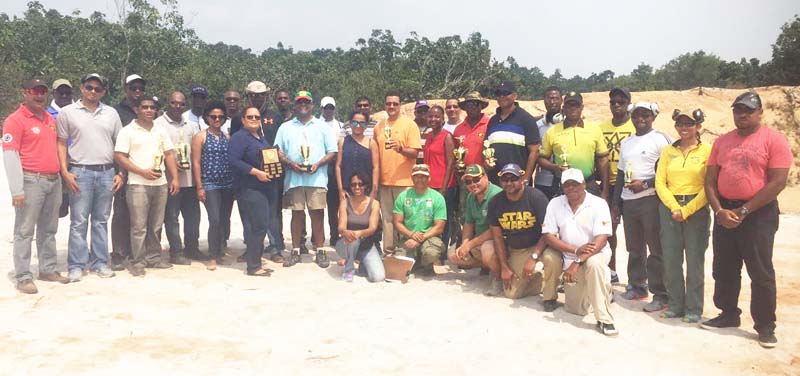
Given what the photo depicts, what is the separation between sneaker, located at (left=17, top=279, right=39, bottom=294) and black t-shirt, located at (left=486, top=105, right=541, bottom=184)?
4698 millimetres

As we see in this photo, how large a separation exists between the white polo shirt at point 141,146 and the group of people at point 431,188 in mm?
15

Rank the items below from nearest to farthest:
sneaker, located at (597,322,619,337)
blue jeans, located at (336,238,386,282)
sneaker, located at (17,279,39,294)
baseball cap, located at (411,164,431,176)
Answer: sneaker, located at (597,322,619,337), sneaker, located at (17,279,39,294), baseball cap, located at (411,164,431,176), blue jeans, located at (336,238,386,282)

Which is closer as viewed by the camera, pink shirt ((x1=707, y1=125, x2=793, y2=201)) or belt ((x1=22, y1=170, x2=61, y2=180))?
pink shirt ((x1=707, y1=125, x2=793, y2=201))

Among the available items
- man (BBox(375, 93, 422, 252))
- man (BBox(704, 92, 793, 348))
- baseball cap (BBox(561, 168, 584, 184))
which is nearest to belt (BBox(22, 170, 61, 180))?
man (BBox(375, 93, 422, 252))

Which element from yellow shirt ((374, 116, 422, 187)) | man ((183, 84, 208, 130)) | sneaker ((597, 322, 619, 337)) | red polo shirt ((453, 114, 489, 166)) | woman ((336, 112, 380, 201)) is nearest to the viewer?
sneaker ((597, 322, 619, 337))

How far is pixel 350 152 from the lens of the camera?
23.1ft

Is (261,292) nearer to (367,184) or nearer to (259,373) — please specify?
(367,184)

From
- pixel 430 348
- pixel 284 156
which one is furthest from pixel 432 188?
pixel 430 348

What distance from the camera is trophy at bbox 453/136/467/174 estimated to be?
6.49 metres

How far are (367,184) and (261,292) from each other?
5.45ft

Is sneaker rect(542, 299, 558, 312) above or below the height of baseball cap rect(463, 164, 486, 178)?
below

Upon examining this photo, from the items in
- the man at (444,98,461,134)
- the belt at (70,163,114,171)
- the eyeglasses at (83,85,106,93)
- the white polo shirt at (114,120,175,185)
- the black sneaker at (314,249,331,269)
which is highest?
the eyeglasses at (83,85,106,93)

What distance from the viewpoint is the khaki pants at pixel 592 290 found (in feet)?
16.0

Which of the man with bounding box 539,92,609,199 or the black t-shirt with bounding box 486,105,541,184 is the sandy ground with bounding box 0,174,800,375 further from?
the black t-shirt with bounding box 486,105,541,184
